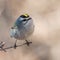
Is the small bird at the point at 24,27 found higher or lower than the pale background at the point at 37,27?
higher

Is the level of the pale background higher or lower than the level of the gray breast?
lower

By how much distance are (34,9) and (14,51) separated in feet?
1.91

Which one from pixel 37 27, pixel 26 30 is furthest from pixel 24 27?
pixel 37 27

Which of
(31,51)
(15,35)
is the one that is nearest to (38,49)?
(31,51)

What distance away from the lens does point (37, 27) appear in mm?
2713

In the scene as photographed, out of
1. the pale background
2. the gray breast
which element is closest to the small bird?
the gray breast

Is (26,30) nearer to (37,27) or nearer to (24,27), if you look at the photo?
(24,27)

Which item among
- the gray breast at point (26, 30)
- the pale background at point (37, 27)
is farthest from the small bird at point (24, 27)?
the pale background at point (37, 27)

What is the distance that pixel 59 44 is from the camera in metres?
2.63

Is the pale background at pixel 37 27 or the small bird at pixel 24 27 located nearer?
the small bird at pixel 24 27

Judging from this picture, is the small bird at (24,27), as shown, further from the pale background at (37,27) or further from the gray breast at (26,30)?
the pale background at (37,27)

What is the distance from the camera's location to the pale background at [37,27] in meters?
2.54

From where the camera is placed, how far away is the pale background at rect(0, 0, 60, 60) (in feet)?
8.32

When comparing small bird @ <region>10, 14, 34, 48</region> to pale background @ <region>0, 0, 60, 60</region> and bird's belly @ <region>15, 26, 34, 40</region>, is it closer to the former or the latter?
bird's belly @ <region>15, 26, 34, 40</region>
